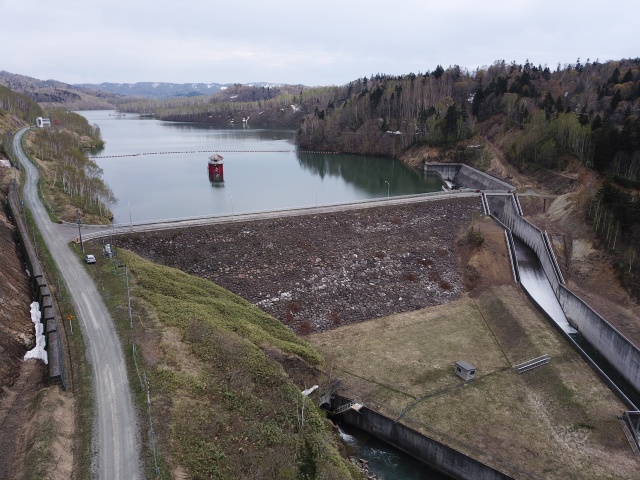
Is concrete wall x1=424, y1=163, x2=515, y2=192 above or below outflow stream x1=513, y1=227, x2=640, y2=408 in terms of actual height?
above

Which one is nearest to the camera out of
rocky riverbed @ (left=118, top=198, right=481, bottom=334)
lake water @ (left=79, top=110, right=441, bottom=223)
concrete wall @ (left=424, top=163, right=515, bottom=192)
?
rocky riverbed @ (left=118, top=198, right=481, bottom=334)

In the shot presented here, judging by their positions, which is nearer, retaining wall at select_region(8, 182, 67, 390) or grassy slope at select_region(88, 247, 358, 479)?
grassy slope at select_region(88, 247, 358, 479)

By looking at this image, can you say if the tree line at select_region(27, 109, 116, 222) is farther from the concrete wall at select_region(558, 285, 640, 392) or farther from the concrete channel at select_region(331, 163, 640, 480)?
the concrete wall at select_region(558, 285, 640, 392)

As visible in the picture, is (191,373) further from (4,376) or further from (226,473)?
(4,376)

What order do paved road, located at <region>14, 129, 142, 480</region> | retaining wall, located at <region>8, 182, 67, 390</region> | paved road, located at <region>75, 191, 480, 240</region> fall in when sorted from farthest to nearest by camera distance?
paved road, located at <region>75, 191, 480, 240</region>
retaining wall, located at <region>8, 182, 67, 390</region>
paved road, located at <region>14, 129, 142, 480</region>

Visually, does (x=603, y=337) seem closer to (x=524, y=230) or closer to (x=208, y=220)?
(x=524, y=230)

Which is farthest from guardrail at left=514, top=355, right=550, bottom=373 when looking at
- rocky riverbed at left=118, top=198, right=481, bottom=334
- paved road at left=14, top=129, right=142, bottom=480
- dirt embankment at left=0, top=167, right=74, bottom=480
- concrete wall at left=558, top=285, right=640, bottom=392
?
dirt embankment at left=0, top=167, right=74, bottom=480

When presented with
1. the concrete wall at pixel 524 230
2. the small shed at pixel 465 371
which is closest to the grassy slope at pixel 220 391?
the small shed at pixel 465 371
